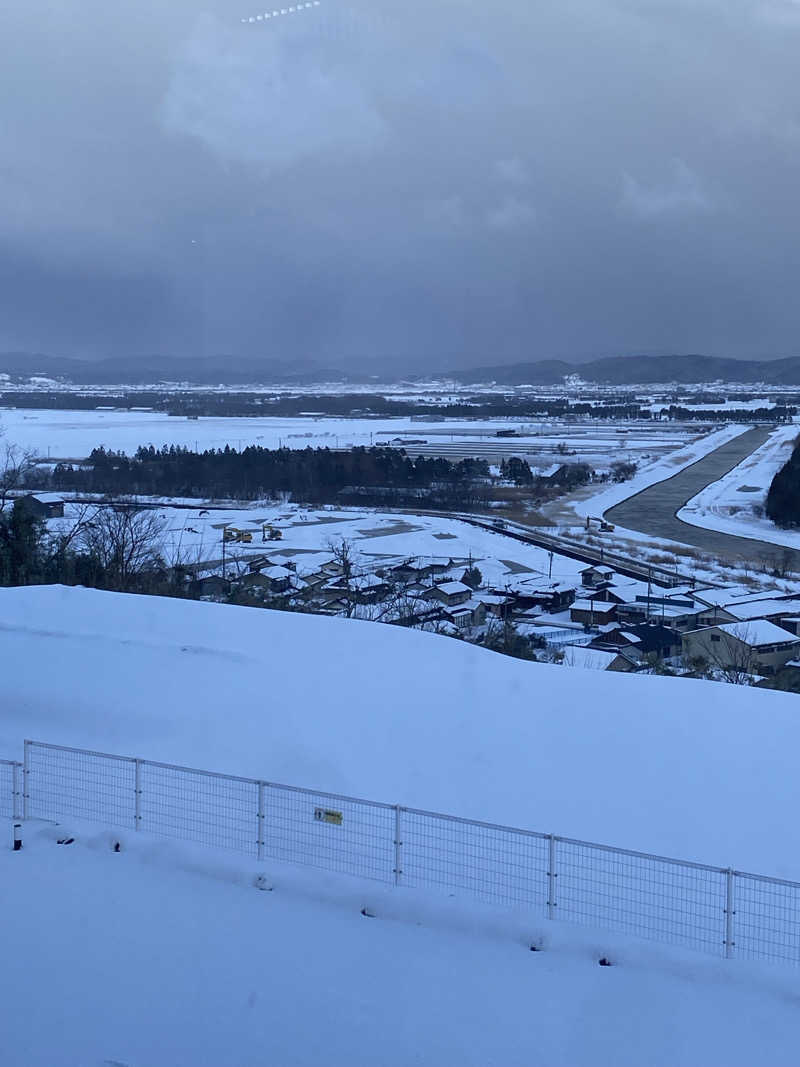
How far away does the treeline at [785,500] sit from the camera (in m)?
19.2

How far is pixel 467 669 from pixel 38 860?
255 cm

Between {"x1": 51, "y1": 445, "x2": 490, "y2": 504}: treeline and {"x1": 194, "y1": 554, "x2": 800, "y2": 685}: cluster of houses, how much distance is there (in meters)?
9.52

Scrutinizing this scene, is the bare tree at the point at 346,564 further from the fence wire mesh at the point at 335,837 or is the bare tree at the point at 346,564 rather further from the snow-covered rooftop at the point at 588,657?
the fence wire mesh at the point at 335,837

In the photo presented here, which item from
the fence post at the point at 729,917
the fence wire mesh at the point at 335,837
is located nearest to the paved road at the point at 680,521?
the fence wire mesh at the point at 335,837

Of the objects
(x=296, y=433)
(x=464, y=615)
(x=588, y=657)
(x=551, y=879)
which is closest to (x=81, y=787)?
(x=551, y=879)

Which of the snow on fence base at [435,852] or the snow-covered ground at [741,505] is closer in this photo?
the snow on fence base at [435,852]

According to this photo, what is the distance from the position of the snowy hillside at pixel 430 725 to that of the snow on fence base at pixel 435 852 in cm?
28

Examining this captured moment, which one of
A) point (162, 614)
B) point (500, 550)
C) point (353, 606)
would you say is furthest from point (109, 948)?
point (500, 550)

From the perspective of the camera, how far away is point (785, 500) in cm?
1961

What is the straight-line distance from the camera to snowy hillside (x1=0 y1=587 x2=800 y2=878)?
3844 millimetres

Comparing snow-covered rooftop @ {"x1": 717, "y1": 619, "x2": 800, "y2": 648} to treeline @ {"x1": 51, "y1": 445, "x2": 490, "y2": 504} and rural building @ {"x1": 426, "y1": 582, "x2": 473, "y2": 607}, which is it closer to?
rural building @ {"x1": 426, "y1": 582, "x2": 473, "y2": 607}

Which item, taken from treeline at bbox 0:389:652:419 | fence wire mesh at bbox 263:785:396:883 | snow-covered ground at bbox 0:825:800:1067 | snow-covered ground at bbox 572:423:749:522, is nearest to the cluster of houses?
fence wire mesh at bbox 263:785:396:883

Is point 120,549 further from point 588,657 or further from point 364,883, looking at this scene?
point 364,883

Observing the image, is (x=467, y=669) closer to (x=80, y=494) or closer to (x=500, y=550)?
(x=500, y=550)
